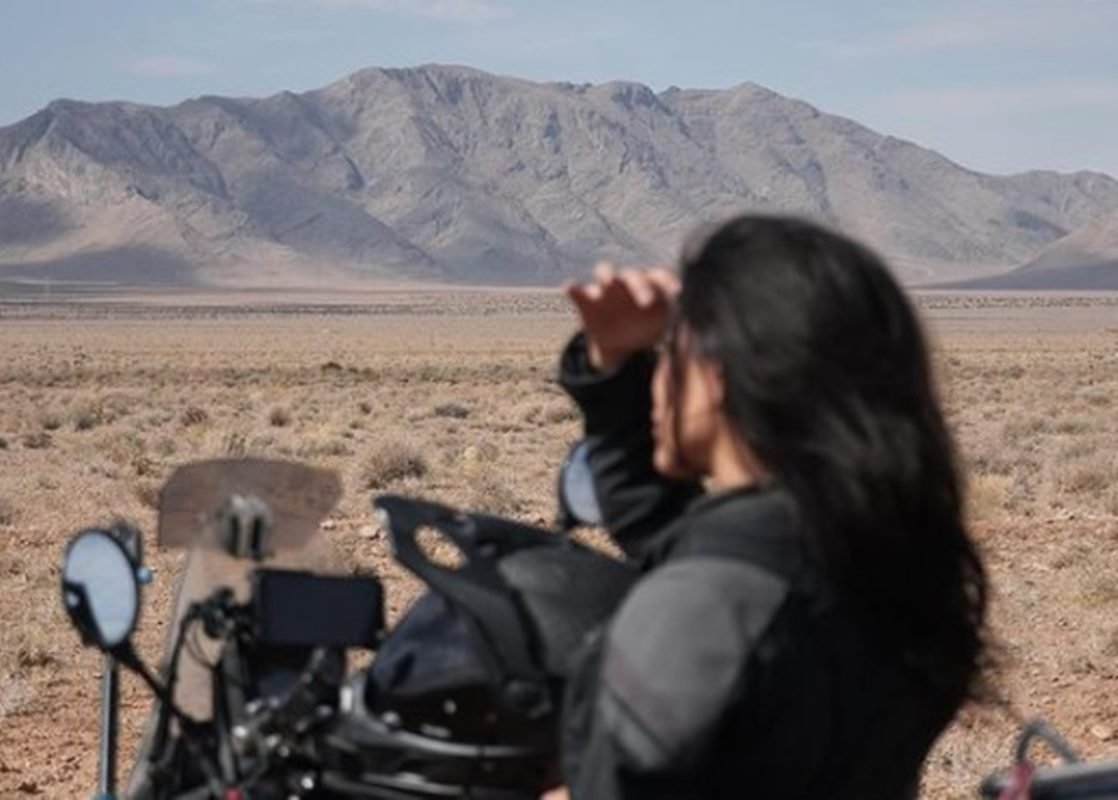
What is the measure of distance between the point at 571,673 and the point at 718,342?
436 mm

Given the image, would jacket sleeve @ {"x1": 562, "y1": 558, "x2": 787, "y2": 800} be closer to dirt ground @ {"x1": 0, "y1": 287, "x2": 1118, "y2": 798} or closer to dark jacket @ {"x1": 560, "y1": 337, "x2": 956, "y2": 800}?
dark jacket @ {"x1": 560, "y1": 337, "x2": 956, "y2": 800}

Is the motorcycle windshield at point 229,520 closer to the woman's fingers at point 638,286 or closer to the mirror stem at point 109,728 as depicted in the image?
Result: the mirror stem at point 109,728

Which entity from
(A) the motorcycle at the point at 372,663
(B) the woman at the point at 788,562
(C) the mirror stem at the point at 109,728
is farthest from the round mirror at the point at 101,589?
(B) the woman at the point at 788,562

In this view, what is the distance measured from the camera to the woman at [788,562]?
2273 millimetres

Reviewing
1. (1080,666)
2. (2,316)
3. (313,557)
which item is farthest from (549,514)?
(2,316)

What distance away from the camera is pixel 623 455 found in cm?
313

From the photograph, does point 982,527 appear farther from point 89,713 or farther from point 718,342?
point 718,342

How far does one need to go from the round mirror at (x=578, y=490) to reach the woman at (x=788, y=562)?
0.69 meters

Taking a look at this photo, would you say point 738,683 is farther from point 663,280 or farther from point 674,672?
point 663,280

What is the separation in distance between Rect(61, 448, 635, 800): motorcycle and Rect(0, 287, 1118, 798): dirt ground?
0.63 metres

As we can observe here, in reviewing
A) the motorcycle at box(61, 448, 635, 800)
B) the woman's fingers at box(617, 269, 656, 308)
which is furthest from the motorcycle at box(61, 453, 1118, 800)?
the woman's fingers at box(617, 269, 656, 308)

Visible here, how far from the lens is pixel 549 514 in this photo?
1773 centimetres

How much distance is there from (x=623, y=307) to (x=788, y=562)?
0.62m

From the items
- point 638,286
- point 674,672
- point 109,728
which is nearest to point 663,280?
point 638,286
